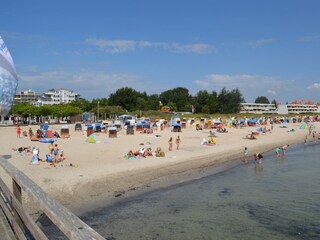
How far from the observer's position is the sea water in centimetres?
989

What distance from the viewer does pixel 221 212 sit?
11.8 metres

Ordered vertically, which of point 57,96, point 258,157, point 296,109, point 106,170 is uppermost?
point 57,96

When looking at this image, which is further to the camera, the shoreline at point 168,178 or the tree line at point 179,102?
the tree line at point 179,102

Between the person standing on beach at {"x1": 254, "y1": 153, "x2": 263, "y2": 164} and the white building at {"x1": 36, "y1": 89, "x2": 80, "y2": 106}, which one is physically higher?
the white building at {"x1": 36, "y1": 89, "x2": 80, "y2": 106}

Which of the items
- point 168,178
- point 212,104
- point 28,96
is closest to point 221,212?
point 168,178

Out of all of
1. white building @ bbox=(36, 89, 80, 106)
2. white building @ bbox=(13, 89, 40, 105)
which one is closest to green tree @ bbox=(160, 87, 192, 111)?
white building @ bbox=(36, 89, 80, 106)

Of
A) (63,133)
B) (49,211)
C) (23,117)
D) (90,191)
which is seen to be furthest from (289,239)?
(23,117)

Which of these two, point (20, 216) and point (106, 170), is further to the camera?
point (106, 170)

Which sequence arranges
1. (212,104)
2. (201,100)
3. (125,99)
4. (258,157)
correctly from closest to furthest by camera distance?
(258,157) → (212,104) → (125,99) → (201,100)

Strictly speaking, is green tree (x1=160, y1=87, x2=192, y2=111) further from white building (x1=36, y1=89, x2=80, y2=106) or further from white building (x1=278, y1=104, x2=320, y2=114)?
white building (x1=36, y1=89, x2=80, y2=106)

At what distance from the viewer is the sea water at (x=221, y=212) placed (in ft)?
32.4

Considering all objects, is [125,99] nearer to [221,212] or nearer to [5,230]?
[221,212]

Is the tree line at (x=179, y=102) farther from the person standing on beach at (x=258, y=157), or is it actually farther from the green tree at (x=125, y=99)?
the person standing on beach at (x=258, y=157)

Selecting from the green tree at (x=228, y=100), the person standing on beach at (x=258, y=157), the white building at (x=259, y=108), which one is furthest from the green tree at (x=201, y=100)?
the person standing on beach at (x=258, y=157)
